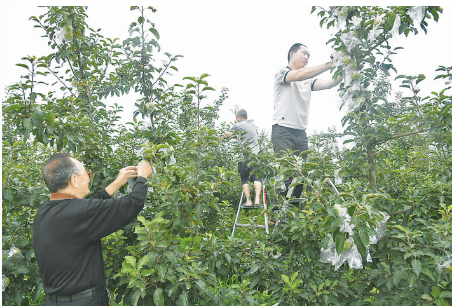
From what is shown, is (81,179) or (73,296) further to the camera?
(81,179)

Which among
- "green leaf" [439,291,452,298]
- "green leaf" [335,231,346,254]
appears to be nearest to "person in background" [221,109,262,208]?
"green leaf" [335,231,346,254]

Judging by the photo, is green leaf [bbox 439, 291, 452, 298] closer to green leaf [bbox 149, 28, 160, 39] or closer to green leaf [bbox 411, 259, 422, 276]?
green leaf [bbox 411, 259, 422, 276]

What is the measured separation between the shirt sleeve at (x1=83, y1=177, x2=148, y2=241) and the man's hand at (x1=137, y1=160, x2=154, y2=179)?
0.65ft

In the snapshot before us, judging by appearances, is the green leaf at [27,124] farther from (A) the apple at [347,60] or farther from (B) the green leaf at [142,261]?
(A) the apple at [347,60]

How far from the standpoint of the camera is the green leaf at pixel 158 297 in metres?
1.57

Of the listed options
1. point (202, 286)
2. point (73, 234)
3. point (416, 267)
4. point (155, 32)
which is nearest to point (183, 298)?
point (202, 286)

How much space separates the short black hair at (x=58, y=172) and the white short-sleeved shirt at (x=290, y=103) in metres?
2.23

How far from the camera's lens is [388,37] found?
2.08 meters

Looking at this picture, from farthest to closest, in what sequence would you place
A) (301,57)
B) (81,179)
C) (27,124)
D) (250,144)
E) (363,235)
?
1. (250,144)
2. (301,57)
3. (81,179)
4. (27,124)
5. (363,235)

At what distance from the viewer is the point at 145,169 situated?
189cm

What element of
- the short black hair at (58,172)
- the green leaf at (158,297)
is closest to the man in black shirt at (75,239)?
the short black hair at (58,172)

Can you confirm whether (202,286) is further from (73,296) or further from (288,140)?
(288,140)

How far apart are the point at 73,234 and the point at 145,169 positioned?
22.9 inches

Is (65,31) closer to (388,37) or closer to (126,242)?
(126,242)
